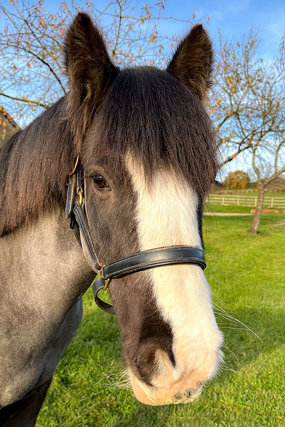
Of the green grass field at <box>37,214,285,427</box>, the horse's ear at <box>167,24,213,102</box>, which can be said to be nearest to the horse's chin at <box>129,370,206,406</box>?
the green grass field at <box>37,214,285,427</box>

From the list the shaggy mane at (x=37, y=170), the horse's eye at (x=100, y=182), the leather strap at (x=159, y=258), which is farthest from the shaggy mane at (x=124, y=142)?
the leather strap at (x=159, y=258)

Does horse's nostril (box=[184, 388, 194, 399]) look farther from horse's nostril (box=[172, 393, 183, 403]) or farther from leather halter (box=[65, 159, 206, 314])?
leather halter (box=[65, 159, 206, 314])

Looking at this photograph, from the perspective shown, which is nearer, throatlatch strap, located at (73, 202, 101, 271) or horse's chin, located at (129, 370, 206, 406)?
horse's chin, located at (129, 370, 206, 406)

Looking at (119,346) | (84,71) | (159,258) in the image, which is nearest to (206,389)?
(119,346)

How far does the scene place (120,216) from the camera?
131 cm

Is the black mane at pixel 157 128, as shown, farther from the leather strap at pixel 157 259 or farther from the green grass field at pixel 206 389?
the green grass field at pixel 206 389

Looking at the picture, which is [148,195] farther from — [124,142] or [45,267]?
[45,267]

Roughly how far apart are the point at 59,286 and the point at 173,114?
1172mm

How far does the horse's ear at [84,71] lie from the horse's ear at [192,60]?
0.46 m

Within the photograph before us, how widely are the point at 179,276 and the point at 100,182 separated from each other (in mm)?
565

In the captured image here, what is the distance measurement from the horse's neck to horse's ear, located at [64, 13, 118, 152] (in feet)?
1.81

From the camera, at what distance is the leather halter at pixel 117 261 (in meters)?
1.18

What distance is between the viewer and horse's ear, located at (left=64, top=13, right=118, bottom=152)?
1465mm

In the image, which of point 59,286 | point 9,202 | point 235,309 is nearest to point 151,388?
point 59,286
